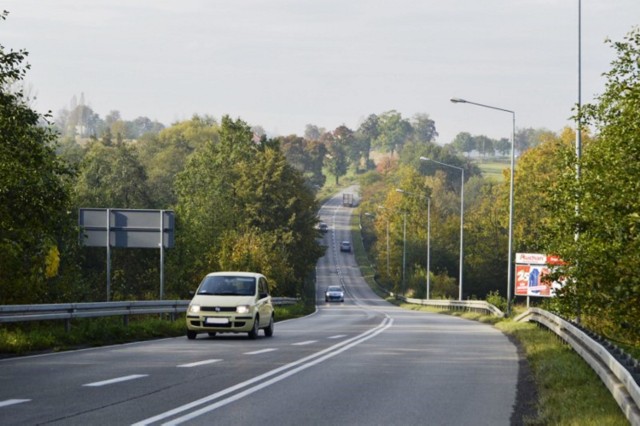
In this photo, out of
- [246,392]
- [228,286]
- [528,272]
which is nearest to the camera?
[246,392]

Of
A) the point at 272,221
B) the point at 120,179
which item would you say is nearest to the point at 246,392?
the point at 272,221

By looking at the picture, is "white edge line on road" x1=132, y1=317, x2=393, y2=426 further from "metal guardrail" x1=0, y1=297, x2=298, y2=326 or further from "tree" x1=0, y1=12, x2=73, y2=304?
"tree" x1=0, y1=12, x2=73, y2=304

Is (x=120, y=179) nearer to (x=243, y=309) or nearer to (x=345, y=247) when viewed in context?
(x=345, y=247)

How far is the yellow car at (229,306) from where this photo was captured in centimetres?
2586

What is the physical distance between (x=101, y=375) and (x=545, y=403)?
241 inches

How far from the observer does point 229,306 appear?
26203mm

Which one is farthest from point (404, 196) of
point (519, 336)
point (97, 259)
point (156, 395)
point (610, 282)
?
point (156, 395)

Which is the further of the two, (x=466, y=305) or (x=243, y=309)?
(x=466, y=305)

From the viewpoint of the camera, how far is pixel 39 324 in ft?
86.2

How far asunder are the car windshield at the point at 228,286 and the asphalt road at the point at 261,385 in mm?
2644

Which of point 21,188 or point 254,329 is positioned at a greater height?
point 21,188

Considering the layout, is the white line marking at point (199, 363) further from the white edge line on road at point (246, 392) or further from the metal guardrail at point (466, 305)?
the metal guardrail at point (466, 305)

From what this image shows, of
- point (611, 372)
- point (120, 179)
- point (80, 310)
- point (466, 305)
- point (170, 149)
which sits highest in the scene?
point (170, 149)

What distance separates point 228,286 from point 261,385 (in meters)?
13.0
